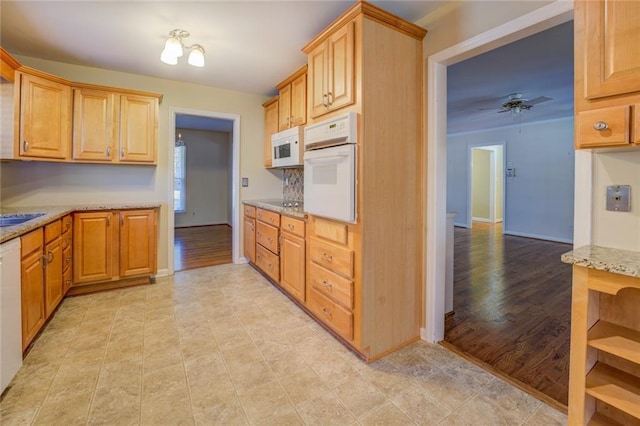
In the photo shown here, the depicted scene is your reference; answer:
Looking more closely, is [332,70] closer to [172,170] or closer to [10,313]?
[10,313]

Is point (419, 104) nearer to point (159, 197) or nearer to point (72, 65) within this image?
point (159, 197)

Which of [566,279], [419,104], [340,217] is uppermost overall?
[419,104]

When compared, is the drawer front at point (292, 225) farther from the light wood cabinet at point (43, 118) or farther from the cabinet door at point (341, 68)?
the light wood cabinet at point (43, 118)

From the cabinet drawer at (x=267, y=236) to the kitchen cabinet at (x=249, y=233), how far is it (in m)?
0.16

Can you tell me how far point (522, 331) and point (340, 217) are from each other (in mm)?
1739

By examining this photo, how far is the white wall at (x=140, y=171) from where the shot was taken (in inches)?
118

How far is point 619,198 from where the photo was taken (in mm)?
1262

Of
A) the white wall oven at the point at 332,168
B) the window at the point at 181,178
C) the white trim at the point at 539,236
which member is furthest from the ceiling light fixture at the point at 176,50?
the white trim at the point at 539,236

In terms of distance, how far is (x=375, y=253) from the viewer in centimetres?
193

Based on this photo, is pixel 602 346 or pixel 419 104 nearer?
pixel 602 346

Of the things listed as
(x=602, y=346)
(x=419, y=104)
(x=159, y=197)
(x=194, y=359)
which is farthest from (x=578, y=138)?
(x=159, y=197)

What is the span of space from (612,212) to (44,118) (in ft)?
13.8

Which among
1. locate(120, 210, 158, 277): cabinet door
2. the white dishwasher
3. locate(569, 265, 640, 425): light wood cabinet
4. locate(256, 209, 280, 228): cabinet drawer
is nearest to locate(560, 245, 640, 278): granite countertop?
locate(569, 265, 640, 425): light wood cabinet

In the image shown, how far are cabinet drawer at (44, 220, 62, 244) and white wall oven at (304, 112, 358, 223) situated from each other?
199 centimetres
